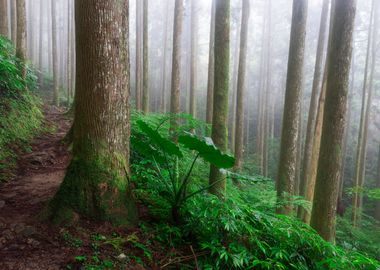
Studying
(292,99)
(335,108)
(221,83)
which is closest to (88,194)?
(221,83)

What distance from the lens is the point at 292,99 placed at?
19.1ft

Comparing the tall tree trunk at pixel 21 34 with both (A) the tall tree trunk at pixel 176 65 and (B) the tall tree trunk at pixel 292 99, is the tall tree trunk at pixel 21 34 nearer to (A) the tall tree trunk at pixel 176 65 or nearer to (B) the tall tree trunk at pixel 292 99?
(A) the tall tree trunk at pixel 176 65

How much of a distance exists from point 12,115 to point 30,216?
4.60 m

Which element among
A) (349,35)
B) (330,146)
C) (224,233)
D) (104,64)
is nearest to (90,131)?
(104,64)

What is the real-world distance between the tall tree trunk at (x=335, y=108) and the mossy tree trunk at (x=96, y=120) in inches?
121

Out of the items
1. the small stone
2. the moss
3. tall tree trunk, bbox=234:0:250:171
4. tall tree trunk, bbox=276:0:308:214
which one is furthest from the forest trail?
tall tree trunk, bbox=234:0:250:171

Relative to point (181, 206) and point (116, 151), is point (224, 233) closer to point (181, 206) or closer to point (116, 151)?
point (181, 206)

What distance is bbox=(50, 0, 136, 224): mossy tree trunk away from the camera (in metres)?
3.13

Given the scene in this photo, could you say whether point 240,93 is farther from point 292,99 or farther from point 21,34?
point 21,34

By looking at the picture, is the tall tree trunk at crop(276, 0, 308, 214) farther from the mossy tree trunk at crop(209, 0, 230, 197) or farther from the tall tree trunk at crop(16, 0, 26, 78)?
the tall tree trunk at crop(16, 0, 26, 78)

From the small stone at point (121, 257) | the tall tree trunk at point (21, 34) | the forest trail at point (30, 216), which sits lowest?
the small stone at point (121, 257)

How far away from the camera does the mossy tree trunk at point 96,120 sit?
10.3 ft

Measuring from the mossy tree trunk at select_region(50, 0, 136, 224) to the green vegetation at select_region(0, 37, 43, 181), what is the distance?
2457mm

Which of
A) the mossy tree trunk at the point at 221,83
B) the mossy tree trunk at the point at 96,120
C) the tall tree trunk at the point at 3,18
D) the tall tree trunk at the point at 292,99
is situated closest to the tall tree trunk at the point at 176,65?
the tall tree trunk at the point at 292,99
